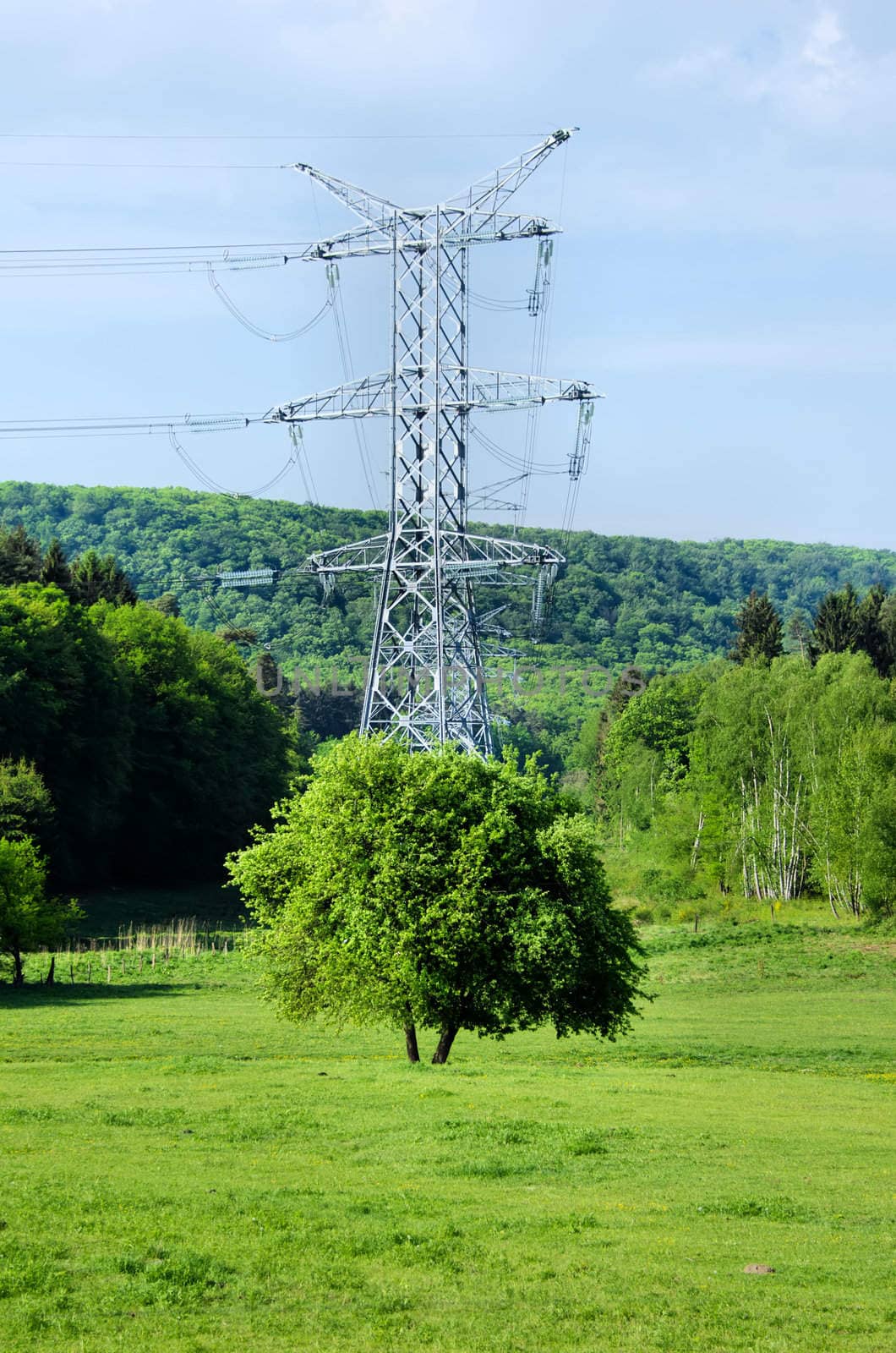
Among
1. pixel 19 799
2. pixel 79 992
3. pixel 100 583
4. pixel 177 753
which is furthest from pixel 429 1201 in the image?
pixel 100 583

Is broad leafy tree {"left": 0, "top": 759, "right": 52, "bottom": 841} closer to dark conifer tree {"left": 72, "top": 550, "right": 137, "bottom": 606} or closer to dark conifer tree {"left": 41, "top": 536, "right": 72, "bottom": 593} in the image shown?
dark conifer tree {"left": 41, "top": 536, "right": 72, "bottom": 593}

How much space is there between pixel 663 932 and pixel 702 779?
2310 centimetres

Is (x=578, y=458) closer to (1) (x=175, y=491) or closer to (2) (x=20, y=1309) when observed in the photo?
(2) (x=20, y=1309)

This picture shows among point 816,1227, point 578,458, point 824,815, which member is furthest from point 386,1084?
point 824,815

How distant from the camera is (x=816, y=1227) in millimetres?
15414

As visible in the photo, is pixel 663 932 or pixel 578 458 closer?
pixel 578 458

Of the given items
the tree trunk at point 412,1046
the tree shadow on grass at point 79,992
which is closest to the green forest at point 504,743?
the tree shadow on grass at point 79,992

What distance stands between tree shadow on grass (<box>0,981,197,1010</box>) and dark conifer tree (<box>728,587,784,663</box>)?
68.1 metres

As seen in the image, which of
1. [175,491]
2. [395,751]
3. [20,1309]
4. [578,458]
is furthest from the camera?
[175,491]

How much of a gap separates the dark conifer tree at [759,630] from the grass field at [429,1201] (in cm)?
7680

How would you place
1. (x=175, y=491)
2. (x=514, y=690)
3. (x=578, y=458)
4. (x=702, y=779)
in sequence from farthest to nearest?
(x=175, y=491)
(x=514, y=690)
(x=702, y=779)
(x=578, y=458)

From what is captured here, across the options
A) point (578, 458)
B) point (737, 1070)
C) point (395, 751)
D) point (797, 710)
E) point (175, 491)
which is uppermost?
point (175, 491)

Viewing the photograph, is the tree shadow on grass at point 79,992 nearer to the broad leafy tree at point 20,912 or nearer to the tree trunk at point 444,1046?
the broad leafy tree at point 20,912

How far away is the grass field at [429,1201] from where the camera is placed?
38.4ft
